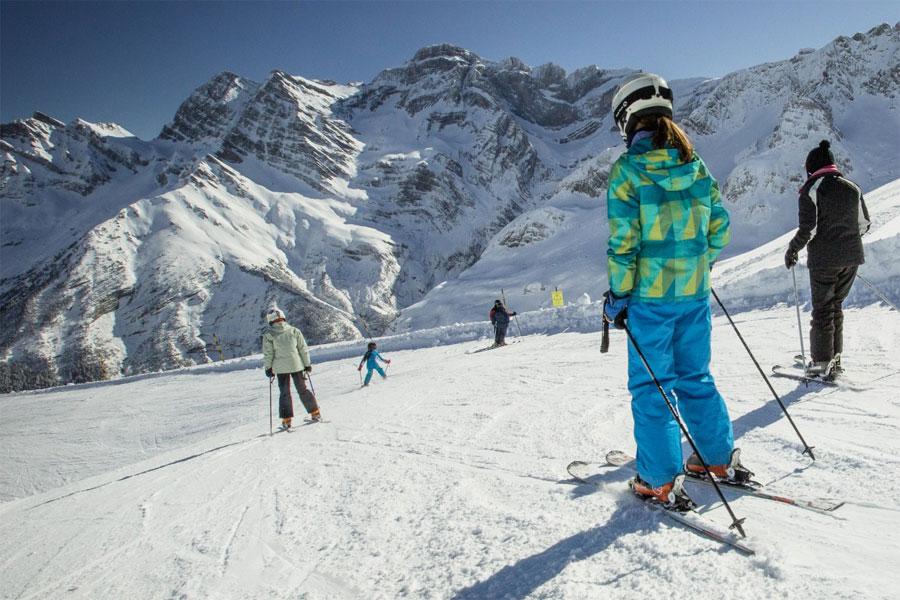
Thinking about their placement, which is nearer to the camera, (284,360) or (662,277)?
(662,277)

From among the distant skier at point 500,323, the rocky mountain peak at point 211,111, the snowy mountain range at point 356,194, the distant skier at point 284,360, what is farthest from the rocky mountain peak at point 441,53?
the distant skier at point 284,360

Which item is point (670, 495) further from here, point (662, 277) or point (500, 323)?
point (500, 323)

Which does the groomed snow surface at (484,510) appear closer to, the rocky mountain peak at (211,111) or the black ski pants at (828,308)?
the black ski pants at (828,308)

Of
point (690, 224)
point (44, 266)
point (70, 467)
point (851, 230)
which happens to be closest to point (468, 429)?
point (690, 224)

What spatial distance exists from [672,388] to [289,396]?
6.90m

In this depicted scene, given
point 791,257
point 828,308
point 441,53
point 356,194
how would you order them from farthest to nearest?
point 441,53 → point 356,194 → point 791,257 → point 828,308

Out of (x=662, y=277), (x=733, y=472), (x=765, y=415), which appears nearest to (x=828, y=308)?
(x=765, y=415)

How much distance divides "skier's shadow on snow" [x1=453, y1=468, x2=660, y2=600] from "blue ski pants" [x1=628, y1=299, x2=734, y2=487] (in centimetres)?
24

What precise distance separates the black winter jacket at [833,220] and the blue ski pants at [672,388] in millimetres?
3052

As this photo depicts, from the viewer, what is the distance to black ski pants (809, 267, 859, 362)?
481cm

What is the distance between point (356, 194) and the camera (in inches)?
5379

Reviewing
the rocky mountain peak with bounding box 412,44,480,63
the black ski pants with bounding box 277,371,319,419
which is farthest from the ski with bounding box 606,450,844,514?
the rocky mountain peak with bounding box 412,44,480,63

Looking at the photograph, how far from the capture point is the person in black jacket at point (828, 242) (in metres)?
4.68

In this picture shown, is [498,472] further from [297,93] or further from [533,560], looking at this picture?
[297,93]
